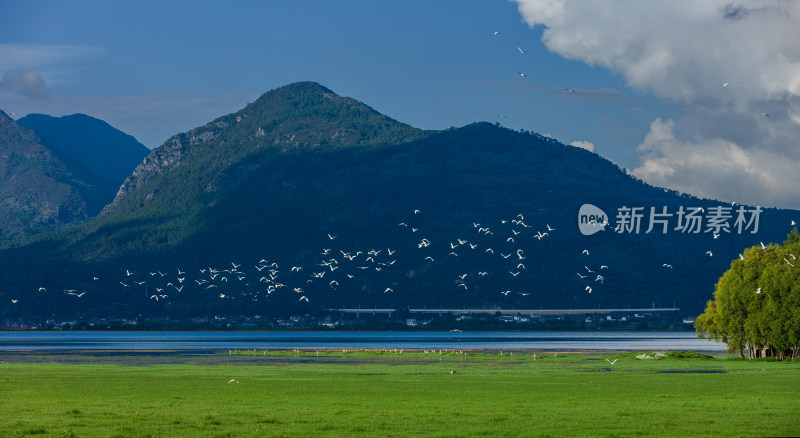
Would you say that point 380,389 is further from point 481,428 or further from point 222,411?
point 481,428

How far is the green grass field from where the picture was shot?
3862 centimetres

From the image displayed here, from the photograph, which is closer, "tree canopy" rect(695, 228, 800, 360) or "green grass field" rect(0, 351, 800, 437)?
"green grass field" rect(0, 351, 800, 437)

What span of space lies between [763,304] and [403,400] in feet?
159

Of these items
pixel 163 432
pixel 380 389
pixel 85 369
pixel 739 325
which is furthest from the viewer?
pixel 739 325

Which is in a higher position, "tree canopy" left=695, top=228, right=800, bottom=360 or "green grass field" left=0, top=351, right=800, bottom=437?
"tree canopy" left=695, top=228, right=800, bottom=360

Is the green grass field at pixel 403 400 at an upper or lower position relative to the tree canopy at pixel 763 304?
lower

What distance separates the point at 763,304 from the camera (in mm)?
88812

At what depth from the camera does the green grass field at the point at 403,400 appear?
127 ft

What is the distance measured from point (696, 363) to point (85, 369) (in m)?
47.8

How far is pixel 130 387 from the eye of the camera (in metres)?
60.4

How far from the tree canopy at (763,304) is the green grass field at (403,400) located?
364cm

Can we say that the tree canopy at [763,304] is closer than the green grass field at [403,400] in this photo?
No

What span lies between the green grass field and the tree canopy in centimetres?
364

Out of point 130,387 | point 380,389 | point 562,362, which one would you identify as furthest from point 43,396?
point 562,362
